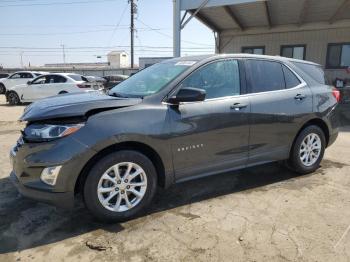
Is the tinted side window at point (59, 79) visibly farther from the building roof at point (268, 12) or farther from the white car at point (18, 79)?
the white car at point (18, 79)

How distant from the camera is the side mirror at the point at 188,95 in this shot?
339 cm

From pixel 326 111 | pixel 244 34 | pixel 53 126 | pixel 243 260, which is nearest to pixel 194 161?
pixel 243 260

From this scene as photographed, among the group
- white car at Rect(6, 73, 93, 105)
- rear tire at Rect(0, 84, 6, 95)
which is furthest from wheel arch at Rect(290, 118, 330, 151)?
rear tire at Rect(0, 84, 6, 95)

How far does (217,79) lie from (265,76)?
803 millimetres

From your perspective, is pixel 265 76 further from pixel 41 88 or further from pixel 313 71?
pixel 41 88

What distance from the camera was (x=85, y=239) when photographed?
10.0 feet

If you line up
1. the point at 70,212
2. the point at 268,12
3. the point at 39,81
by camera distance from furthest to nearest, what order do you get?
the point at 39,81 → the point at 268,12 → the point at 70,212

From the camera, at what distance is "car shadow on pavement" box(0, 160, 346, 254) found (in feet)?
10.2

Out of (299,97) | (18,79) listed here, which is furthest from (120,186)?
(18,79)

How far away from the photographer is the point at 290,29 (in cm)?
1538

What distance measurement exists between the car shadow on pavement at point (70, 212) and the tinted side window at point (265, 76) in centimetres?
131

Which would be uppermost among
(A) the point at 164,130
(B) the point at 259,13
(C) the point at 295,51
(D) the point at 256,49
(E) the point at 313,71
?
(B) the point at 259,13

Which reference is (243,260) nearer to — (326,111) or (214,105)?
(214,105)

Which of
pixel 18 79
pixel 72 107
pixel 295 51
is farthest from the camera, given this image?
pixel 18 79
